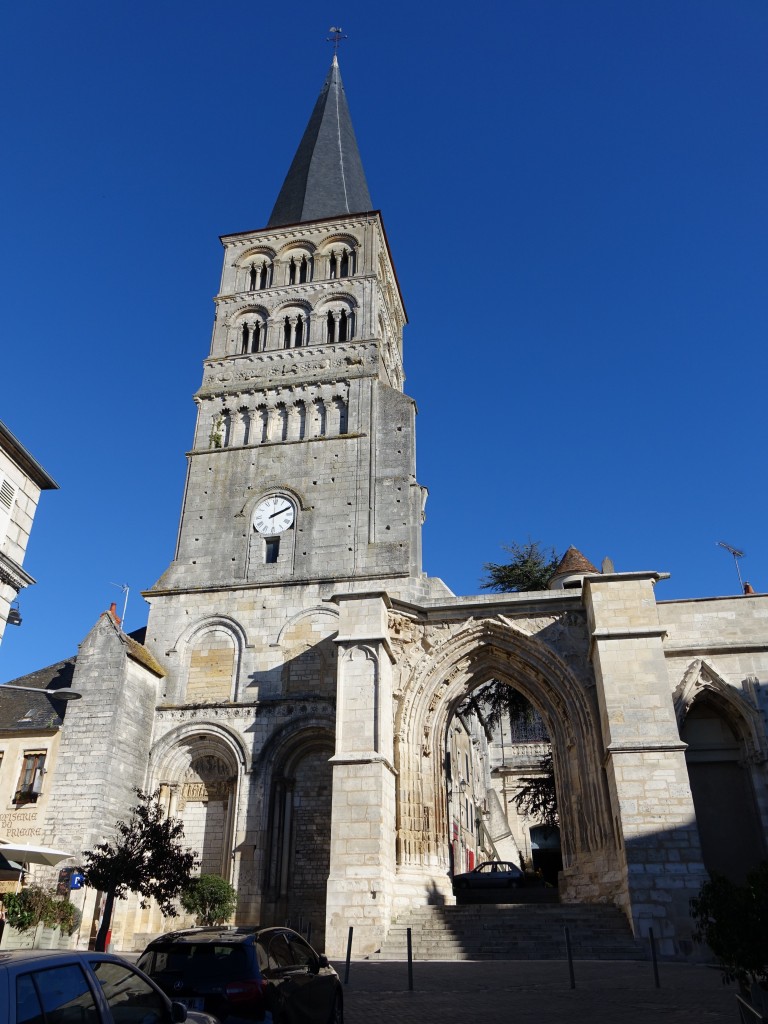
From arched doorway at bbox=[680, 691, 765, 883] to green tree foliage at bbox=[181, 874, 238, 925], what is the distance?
9884 mm

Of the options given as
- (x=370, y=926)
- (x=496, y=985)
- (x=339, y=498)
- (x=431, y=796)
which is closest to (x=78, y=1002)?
(x=496, y=985)

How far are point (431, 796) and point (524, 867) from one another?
17.8 meters

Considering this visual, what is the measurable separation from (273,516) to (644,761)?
12.0 metres

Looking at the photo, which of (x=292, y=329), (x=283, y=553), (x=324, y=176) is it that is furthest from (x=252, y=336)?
(x=324, y=176)

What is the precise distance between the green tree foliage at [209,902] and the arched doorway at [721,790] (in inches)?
389

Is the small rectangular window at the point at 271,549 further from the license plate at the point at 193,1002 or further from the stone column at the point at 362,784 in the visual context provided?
the license plate at the point at 193,1002

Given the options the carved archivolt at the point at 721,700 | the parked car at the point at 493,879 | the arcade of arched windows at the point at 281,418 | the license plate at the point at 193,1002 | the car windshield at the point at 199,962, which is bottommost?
the license plate at the point at 193,1002

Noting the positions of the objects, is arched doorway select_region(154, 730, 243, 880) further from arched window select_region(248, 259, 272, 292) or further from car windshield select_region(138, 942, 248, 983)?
arched window select_region(248, 259, 272, 292)

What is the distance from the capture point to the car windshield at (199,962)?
5527mm

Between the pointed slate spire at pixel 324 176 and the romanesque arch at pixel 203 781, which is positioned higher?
the pointed slate spire at pixel 324 176

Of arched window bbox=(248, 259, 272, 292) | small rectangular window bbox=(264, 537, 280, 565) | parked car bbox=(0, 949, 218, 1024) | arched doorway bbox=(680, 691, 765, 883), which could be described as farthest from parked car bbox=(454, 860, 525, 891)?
arched window bbox=(248, 259, 272, 292)

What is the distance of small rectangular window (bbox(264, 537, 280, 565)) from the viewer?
21703 millimetres

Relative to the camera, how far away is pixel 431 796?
56.1 ft

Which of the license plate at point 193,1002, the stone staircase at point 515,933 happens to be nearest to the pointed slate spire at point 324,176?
the stone staircase at point 515,933
